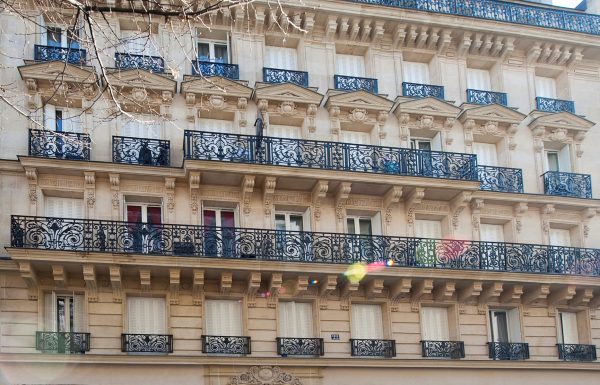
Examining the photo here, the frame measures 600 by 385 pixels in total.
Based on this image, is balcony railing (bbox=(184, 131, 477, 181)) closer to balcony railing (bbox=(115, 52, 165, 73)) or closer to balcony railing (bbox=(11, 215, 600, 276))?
balcony railing (bbox=(11, 215, 600, 276))

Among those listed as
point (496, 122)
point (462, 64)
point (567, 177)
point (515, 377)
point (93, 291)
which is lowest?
point (515, 377)

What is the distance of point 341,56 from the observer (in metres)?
25.1

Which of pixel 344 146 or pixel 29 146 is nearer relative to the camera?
pixel 29 146

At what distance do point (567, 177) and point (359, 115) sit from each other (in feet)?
20.5

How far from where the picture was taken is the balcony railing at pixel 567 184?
2517cm

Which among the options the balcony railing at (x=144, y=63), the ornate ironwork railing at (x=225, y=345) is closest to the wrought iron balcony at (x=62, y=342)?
the ornate ironwork railing at (x=225, y=345)

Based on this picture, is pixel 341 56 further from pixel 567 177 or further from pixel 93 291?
pixel 93 291

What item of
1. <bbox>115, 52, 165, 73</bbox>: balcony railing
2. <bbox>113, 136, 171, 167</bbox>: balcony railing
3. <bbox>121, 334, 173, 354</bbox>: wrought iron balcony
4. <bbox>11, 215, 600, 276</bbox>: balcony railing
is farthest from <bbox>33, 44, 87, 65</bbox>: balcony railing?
<bbox>121, 334, 173, 354</bbox>: wrought iron balcony

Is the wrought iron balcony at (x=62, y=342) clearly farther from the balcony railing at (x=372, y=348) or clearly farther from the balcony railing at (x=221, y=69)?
the balcony railing at (x=221, y=69)

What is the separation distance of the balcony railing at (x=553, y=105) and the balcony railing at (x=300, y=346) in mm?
9799

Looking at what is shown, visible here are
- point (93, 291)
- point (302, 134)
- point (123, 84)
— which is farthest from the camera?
point (302, 134)

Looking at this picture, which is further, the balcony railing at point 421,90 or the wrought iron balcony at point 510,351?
the balcony railing at point 421,90

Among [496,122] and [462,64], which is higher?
[462,64]

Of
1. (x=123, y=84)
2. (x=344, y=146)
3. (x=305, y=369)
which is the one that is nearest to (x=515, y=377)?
(x=305, y=369)
